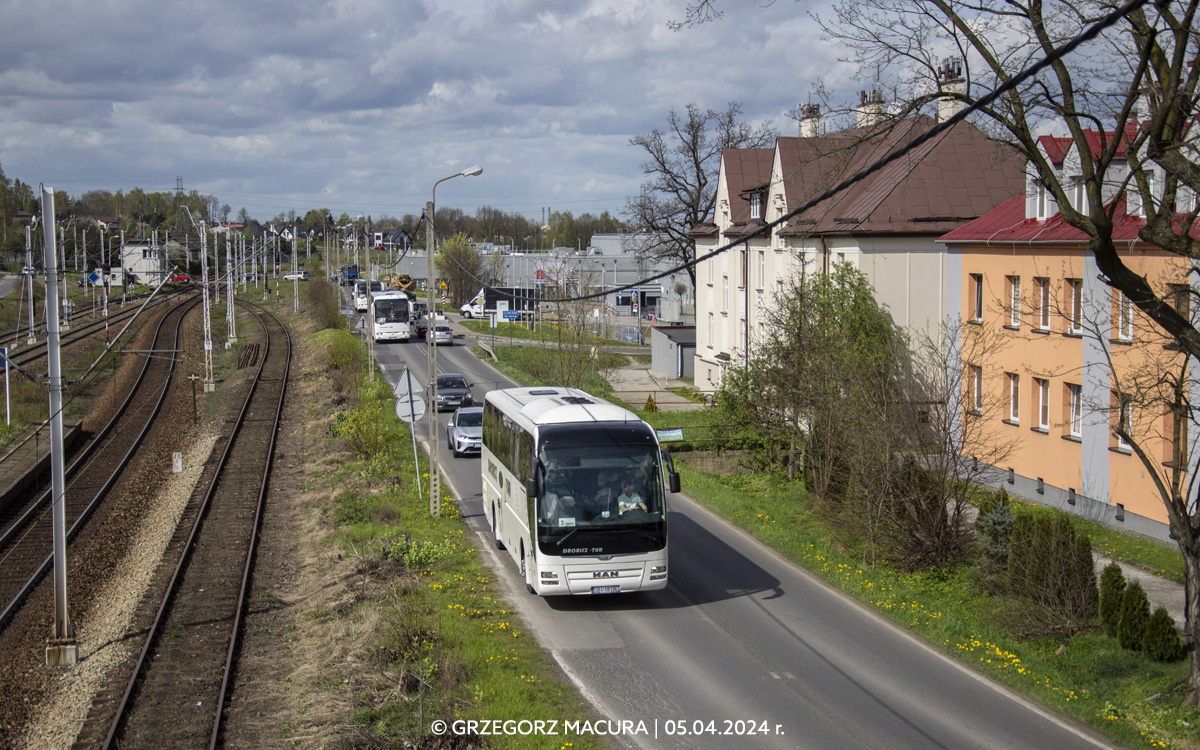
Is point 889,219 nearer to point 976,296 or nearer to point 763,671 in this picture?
point 976,296

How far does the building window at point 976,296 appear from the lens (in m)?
28.9

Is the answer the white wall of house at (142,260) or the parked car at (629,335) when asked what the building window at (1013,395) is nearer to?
the parked car at (629,335)

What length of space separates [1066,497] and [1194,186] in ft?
53.4

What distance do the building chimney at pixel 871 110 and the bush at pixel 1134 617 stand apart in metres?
7.66

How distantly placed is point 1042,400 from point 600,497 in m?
16.8

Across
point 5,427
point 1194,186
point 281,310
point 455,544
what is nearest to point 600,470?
point 455,544

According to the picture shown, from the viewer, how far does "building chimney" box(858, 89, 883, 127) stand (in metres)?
12.5

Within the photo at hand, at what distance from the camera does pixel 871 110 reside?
12758 mm

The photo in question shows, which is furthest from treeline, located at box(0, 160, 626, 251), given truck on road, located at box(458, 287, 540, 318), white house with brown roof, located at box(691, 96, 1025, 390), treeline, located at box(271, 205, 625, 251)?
white house with brown roof, located at box(691, 96, 1025, 390)

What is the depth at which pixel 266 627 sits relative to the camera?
15859 mm

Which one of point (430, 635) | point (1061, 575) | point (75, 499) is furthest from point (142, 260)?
point (1061, 575)

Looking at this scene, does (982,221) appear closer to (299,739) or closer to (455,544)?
(455,544)

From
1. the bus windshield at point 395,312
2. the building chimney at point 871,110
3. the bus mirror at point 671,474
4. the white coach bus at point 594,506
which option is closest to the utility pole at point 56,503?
the white coach bus at point 594,506

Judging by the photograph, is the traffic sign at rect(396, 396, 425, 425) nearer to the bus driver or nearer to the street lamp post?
the street lamp post
